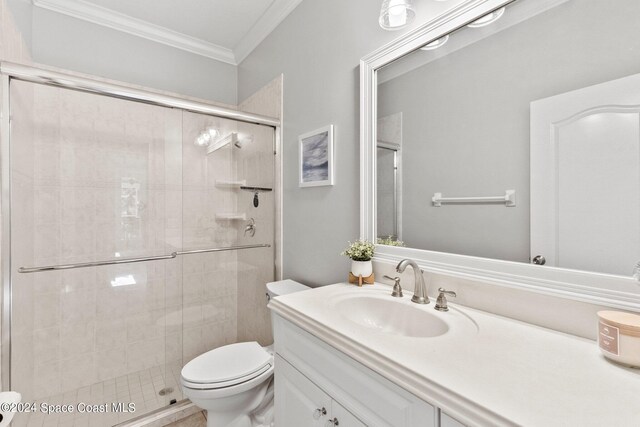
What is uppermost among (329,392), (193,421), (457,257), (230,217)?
(230,217)

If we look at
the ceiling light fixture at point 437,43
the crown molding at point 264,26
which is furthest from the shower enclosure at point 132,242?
the ceiling light fixture at point 437,43

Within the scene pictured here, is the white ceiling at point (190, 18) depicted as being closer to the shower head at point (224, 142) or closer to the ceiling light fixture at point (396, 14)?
the shower head at point (224, 142)

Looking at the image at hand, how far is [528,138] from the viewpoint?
33.4 inches

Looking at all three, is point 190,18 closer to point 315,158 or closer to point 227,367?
point 315,158

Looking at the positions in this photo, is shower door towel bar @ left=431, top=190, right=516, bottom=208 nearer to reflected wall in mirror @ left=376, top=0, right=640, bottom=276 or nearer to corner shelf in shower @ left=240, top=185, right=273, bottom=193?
reflected wall in mirror @ left=376, top=0, right=640, bottom=276

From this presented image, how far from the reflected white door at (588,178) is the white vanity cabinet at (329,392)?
59 centimetres

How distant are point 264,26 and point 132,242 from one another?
72.2 inches

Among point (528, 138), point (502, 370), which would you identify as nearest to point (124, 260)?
point (502, 370)

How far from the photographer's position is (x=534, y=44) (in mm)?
833

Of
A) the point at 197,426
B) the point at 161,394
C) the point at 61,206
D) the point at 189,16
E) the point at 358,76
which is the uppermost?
the point at 189,16

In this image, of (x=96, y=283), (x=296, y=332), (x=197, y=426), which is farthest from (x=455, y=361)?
(x=96, y=283)

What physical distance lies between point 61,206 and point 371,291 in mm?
2051

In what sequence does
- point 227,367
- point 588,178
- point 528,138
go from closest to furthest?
point 588,178, point 528,138, point 227,367

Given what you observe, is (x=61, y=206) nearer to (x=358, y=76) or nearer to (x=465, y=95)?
(x=358, y=76)
